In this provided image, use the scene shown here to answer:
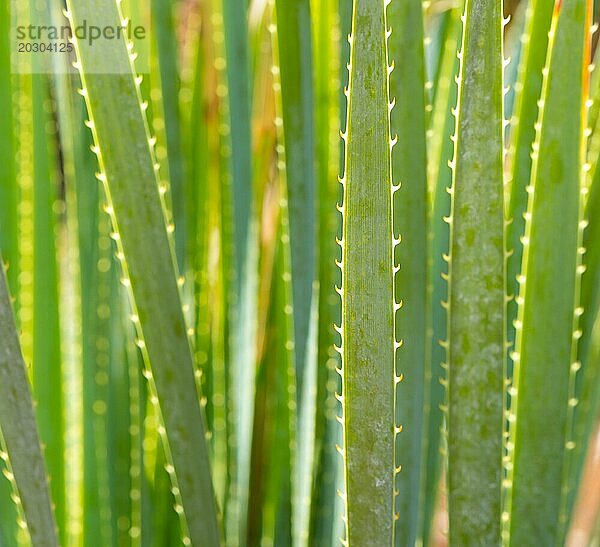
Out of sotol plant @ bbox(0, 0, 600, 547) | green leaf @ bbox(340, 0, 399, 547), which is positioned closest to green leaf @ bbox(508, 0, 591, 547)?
sotol plant @ bbox(0, 0, 600, 547)

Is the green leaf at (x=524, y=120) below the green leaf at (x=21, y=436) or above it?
above

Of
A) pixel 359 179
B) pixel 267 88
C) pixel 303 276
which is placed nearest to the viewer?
pixel 359 179

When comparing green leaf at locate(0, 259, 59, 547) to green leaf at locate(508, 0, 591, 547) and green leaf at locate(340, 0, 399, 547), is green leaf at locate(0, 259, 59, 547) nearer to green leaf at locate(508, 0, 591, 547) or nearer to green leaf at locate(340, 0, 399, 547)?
green leaf at locate(340, 0, 399, 547)

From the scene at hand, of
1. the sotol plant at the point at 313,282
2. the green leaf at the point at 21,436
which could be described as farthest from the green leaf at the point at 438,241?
the green leaf at the point at 21,436

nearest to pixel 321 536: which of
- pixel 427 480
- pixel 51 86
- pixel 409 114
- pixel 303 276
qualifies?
pixel 427 480

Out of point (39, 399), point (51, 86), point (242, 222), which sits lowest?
point (39, 399)

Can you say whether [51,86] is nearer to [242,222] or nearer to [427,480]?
[242,222]

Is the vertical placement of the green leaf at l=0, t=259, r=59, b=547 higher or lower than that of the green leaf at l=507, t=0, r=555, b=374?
lower

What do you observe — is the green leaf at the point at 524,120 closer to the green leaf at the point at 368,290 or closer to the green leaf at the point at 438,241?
the green leaf at the point at 438,241
